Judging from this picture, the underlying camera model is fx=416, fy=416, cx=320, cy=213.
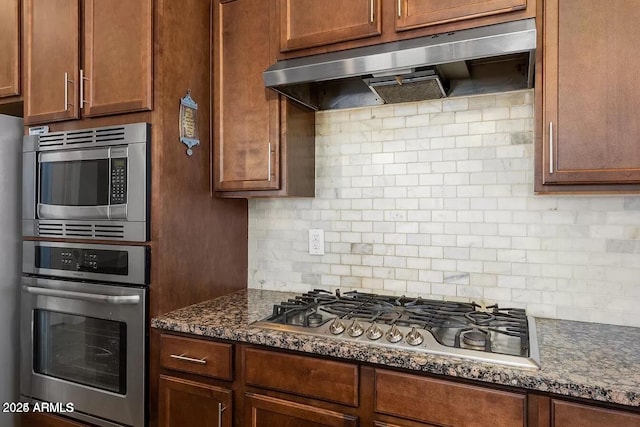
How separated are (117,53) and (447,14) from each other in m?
1.37

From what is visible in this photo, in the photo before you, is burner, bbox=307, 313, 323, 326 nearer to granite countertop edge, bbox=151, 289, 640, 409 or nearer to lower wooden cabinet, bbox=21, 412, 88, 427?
granite countertop edge, bbox=151, 289, 640, 409

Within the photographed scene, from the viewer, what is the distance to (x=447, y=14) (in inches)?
59.0

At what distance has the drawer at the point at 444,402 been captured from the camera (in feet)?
3.79

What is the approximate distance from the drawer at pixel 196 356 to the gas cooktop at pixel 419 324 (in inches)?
7.0

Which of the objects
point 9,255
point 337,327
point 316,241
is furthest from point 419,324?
point 9,255

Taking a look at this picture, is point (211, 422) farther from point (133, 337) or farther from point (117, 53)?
point (117, 53)

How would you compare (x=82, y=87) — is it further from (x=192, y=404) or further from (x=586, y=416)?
(x=586, y=416)

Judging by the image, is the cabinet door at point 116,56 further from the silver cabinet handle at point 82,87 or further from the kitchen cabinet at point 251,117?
the kitchen cabinet at point 251,117

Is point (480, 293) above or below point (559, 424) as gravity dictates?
above

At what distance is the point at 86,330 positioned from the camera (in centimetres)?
186

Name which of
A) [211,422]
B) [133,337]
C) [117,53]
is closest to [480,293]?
[211,422]

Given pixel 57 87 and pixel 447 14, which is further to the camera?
pixel 57 87

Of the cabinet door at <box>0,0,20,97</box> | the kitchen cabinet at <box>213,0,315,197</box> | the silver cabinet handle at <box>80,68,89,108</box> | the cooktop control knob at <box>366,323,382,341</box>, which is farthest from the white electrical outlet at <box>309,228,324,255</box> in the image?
the cabinet door at <box>0,0,20,97</box>

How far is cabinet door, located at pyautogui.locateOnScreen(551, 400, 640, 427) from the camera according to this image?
105cm
